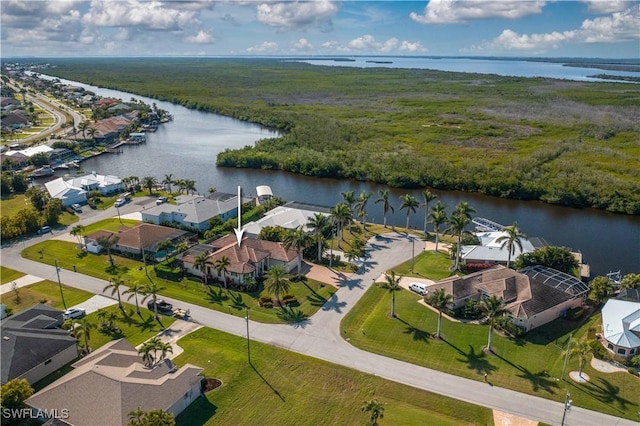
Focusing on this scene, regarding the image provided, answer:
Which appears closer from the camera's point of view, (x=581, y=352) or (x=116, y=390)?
(x=116, y=390)

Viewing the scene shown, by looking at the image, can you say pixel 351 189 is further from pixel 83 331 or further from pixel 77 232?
pixel 83 331

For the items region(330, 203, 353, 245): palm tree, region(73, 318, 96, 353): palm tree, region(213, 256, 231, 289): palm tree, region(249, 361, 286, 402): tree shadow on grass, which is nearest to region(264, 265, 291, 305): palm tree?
region(213, 256, 231, 289): palm tree

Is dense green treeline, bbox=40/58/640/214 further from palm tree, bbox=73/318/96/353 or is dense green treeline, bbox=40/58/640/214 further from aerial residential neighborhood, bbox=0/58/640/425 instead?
palm tree, bbox=73/318/96/353

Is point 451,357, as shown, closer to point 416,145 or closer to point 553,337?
point 553,337

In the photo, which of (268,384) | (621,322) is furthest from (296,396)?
(621,322)

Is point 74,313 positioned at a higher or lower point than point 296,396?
higher

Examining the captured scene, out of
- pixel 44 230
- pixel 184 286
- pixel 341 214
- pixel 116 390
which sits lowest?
pixel 184 286
